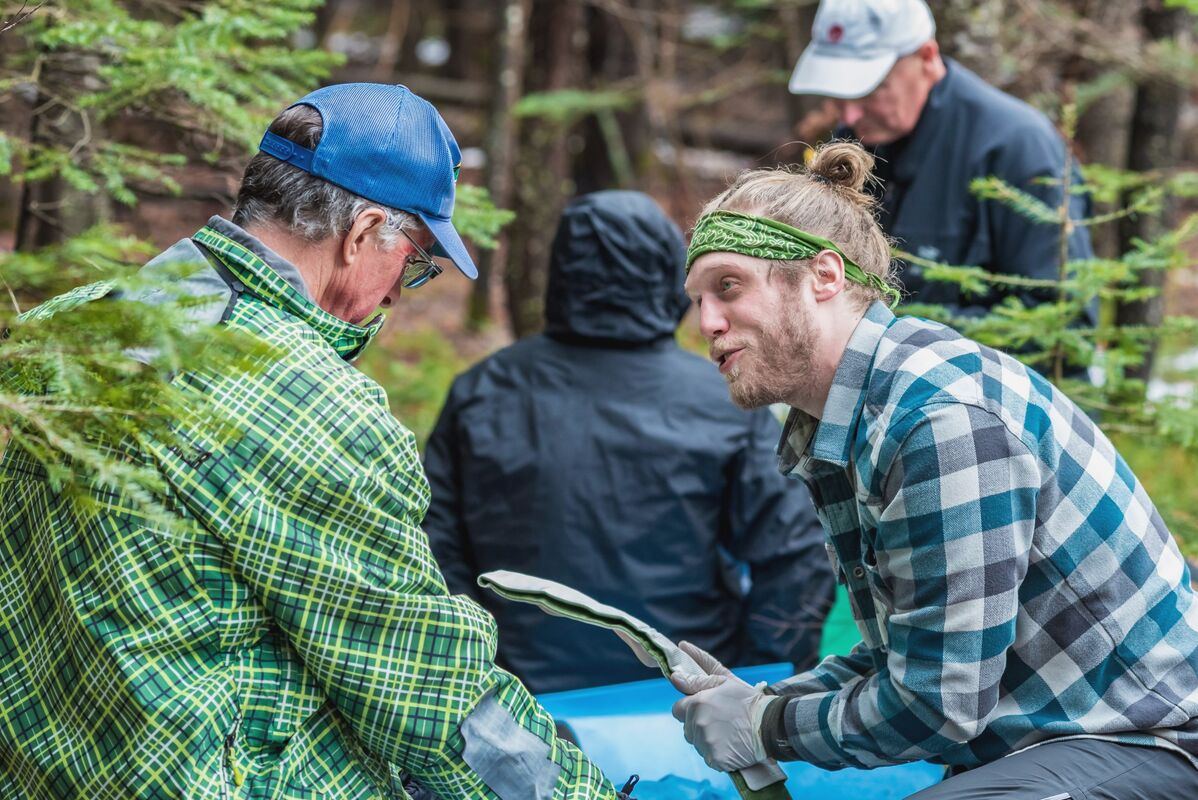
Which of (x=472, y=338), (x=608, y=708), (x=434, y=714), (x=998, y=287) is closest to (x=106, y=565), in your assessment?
(x=434, y=714)

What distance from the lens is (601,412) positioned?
11.2 ft

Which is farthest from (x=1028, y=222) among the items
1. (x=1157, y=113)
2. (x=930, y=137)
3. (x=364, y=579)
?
(x=1157, y=113)

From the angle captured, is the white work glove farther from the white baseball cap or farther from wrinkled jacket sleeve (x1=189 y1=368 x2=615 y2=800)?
the white baseball cap

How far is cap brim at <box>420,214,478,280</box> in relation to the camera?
2158 mm

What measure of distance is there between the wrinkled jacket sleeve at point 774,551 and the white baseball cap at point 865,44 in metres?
1.27

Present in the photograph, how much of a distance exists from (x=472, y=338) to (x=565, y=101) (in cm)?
299

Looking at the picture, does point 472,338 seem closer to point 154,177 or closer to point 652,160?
point 652,160

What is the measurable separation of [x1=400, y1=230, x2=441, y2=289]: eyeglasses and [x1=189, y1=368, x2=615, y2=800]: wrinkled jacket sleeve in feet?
1.25

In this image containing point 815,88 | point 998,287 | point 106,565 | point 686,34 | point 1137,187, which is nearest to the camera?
point 106,565

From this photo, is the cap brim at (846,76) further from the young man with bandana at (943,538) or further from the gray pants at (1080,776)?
the gray pants at (1080,776)

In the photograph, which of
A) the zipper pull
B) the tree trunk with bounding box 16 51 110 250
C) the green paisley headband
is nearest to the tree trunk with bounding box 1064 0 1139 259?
the green paisley headband

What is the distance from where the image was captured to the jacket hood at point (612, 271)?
345 centimetres

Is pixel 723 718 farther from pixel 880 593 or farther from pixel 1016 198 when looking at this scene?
pixel 1016 198

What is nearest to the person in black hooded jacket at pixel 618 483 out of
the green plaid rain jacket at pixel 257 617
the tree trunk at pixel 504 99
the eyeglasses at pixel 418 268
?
the eyeglasses at pixel 418 268
